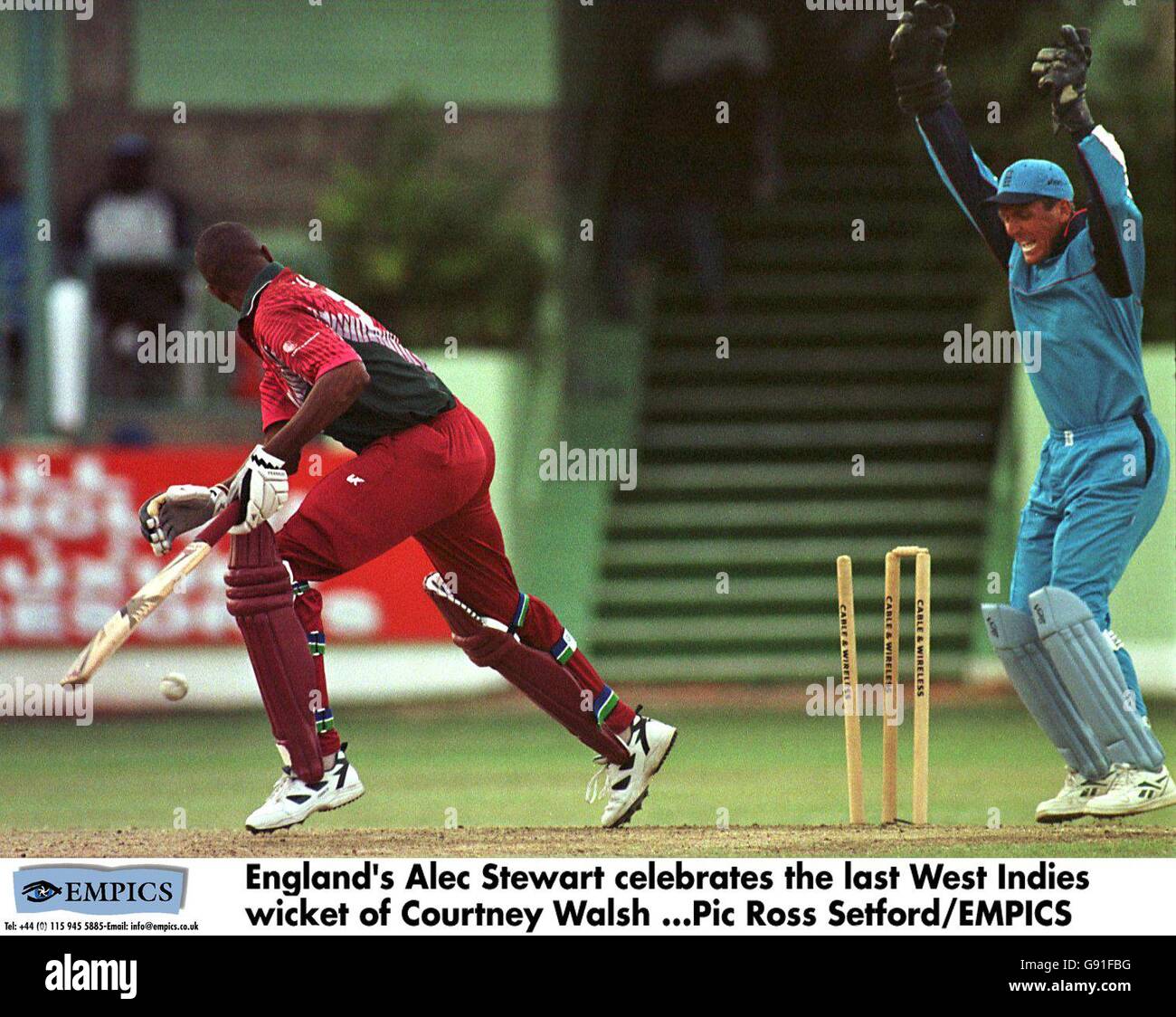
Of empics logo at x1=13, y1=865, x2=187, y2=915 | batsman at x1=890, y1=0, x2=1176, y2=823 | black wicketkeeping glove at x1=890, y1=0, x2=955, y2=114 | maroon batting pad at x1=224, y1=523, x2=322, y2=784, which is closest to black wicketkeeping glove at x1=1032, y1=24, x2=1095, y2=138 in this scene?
batsman at x1=890, y1=0, x2=1176, y2=823

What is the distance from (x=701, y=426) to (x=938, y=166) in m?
7.17

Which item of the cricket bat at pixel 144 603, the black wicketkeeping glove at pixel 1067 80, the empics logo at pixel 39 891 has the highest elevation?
the black wicketkeeping glove at pixel 1067 80

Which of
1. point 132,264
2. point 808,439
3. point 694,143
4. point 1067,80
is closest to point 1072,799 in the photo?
point 1067,80

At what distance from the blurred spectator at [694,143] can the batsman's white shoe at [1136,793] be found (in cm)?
854

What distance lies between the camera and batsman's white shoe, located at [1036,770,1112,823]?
23.4 ft

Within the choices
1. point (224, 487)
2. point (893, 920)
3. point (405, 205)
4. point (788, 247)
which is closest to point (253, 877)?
point (224, 487)

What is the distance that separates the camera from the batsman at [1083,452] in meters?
6.93

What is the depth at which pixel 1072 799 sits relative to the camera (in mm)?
7195

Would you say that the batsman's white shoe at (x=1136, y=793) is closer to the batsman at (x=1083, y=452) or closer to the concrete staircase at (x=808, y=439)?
the batsman at (x=1083, y=452)

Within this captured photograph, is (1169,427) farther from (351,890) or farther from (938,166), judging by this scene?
(351,890)

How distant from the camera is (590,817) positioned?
7.76 m
